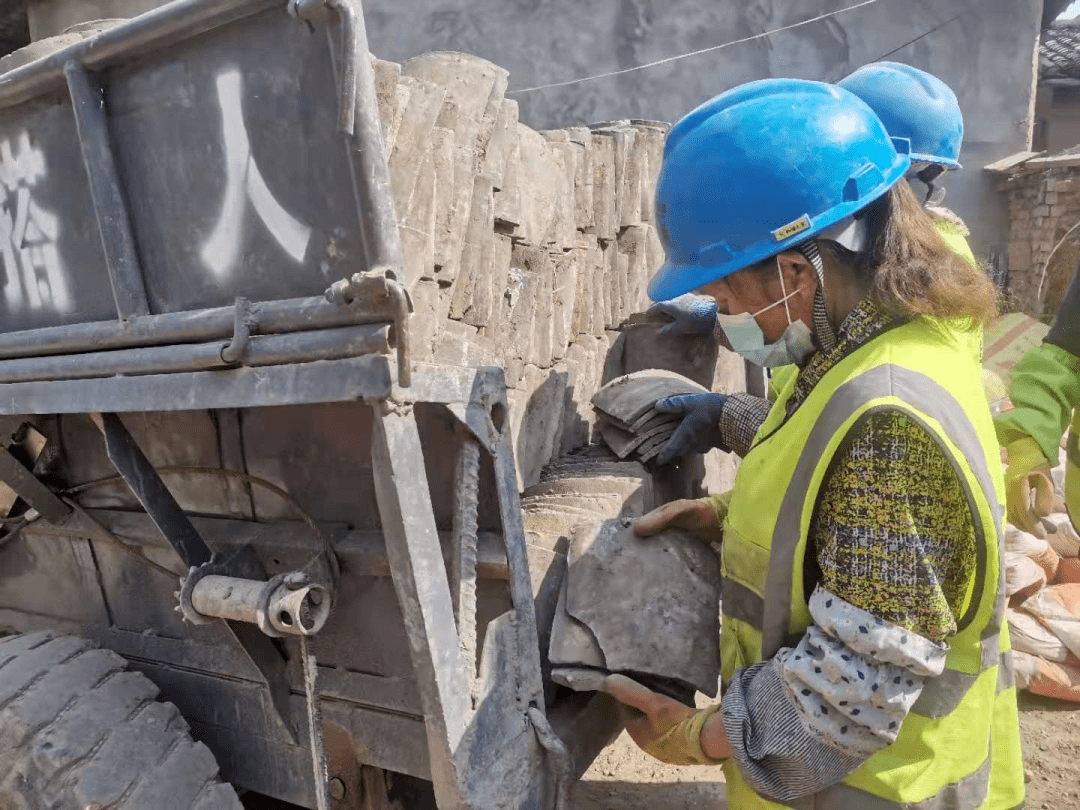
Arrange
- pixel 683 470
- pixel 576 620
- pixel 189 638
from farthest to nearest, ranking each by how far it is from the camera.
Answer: pixel 683 470 → pixel 189 638 → pixel 576 620

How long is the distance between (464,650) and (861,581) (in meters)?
0.96

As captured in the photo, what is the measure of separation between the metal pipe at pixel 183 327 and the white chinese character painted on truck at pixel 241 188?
124 millimetres

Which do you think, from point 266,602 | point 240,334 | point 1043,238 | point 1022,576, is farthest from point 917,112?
point 1043,238

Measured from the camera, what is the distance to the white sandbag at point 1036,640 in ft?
14.5

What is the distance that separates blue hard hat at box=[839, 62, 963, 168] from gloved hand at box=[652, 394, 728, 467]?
148 cm

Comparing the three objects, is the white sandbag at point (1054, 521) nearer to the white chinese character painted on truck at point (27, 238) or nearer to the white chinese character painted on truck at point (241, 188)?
the white chinese character painted on truck at point (241, 188)

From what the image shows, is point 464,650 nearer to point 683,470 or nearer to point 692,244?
point 692,244

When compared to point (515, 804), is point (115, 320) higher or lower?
higher

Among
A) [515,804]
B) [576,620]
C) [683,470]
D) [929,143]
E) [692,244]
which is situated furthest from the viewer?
[683,470]

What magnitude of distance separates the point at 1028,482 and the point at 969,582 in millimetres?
1988

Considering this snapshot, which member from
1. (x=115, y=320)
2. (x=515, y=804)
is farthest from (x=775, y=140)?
(x=515, y=804)

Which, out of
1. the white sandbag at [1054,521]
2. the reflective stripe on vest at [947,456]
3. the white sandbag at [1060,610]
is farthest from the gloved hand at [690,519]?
the white sandbag at [1054,521]

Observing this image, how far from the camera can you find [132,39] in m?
1.72

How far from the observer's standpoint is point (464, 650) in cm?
205
